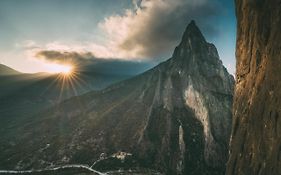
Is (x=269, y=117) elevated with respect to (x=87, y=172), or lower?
elevated

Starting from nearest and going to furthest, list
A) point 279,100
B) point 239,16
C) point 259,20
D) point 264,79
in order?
point 279,100, point 264,79, point 259,20, point 239,16

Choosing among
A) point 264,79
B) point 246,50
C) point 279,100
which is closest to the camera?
point 279,100

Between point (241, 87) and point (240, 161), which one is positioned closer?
Answer: point (240, 161)

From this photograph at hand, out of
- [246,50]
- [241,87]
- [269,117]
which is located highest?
[246,50]

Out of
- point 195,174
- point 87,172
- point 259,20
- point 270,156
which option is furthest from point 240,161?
point 87,172

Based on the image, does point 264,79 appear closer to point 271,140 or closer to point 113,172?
point 271,140

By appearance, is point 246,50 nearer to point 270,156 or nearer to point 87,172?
point 270,156

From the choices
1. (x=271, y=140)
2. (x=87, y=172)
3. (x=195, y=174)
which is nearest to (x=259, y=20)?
(x=271, y=140)
